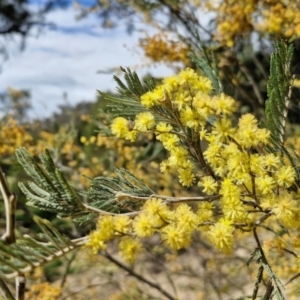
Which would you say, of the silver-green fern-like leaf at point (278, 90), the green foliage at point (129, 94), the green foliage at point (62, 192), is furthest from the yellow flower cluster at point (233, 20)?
the green foliage at point (62, 192)

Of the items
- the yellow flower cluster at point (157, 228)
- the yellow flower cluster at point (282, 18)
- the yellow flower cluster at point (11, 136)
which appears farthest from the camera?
the yellow flower cluster at point (11, 136)

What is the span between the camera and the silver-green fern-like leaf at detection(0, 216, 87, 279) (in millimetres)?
582

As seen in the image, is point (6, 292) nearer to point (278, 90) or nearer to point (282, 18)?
point (278, 90)

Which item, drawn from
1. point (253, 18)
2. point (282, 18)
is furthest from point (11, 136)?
point (282, 18)

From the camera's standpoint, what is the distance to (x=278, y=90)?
907 millimetres

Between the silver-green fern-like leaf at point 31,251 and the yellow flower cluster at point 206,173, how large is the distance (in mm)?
54

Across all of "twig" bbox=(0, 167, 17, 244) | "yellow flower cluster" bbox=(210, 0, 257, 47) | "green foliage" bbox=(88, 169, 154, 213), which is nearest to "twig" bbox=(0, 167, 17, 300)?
"twig" bbox=(0, 167, 17, 244)

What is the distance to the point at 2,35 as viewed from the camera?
9.83m

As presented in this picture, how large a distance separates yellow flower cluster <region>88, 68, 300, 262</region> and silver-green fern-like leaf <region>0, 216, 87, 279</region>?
0.05 meters

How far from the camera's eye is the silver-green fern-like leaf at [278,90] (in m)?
0.88

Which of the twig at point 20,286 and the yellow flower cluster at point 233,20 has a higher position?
the yellow flower cluster at point 233,20

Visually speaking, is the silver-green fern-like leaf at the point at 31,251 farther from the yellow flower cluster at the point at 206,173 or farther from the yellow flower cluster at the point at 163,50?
the yellow flower cluster at the point at 163,50

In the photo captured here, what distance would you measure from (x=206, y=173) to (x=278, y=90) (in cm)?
23

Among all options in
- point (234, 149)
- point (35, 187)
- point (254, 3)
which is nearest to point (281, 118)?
point (234, 149)
